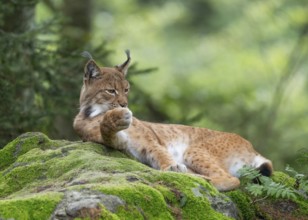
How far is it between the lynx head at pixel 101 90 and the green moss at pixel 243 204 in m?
1.49

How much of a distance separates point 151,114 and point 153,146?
5.66 metres

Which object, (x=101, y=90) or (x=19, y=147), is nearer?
(x=19, y=147)

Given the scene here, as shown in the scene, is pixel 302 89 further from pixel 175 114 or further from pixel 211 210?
pixel 211 210

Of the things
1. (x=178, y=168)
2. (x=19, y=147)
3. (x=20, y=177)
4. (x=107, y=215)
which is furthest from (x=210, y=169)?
(x=107, y=215)

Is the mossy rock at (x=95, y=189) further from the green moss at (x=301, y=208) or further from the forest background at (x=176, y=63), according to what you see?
the forest background at (x=176, y=63)

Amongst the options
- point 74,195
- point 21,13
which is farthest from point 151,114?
point 74,195

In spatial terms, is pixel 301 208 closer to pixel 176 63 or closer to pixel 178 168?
pixel 178 168

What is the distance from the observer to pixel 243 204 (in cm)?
554

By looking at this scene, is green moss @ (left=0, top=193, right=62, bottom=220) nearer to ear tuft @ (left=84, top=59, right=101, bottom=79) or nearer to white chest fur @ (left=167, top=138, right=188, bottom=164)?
white chest fur @ (left=167, top=138, right=188, bottom=164)

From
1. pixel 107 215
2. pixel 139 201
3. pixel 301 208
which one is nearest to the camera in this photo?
pixel 107 215

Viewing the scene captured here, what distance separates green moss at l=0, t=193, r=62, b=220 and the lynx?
1604 mm

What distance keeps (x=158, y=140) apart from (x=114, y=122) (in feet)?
3.35

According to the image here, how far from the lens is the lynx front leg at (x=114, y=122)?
18.5 feet

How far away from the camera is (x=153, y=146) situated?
20.7ft
